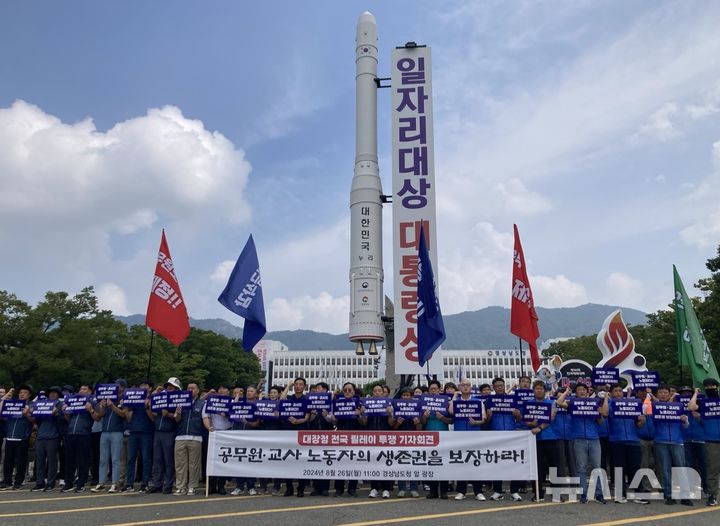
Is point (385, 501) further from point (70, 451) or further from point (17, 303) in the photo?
point (17, 303)

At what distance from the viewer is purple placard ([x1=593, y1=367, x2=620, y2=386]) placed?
11.2m

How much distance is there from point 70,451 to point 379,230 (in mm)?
15931

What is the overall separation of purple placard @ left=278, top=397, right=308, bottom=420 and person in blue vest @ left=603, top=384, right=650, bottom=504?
506cm

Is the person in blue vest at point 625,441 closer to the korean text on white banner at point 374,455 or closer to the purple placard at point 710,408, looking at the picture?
the purple placard at point 710,408

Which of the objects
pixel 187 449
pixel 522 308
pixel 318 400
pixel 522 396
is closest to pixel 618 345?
pixel 522 308

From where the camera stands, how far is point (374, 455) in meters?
9.63

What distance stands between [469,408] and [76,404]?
7145mm

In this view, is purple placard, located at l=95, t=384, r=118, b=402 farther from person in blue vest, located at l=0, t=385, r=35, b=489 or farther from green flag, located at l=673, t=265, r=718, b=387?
green flag, located at l=673, t=265, r=718, b=387

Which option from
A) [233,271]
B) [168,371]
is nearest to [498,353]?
[168,371]

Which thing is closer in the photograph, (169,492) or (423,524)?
(423,524)

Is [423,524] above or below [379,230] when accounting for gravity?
below

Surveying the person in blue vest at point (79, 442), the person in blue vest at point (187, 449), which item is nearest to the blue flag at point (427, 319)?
the person in blue vest at point (187, 449)

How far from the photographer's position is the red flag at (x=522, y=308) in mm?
14000

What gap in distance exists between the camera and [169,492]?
33.2ft
